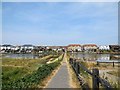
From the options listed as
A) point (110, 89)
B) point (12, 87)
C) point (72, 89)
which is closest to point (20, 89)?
point (12, 87)

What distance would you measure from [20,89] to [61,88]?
8.13 feet

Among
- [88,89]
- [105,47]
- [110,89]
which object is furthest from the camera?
[105,47]

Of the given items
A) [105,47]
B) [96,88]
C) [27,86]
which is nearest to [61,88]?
[27,86]

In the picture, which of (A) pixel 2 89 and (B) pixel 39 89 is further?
(B) pixel 39 89

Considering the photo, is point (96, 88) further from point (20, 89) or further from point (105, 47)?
point (105, 47)

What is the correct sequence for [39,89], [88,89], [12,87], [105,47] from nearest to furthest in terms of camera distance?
[88,89]
[12,87]
[39,89]
[105,47]

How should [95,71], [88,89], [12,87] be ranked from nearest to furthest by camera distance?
[95,71], [88,89], [12,87]

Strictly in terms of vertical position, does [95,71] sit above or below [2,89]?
above

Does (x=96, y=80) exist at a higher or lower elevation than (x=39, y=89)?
higher

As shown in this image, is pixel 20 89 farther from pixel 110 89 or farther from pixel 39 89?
pixel 110 89

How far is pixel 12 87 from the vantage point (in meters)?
10.3

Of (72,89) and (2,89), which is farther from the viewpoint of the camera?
(72,89)

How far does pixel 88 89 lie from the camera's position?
9.62 m

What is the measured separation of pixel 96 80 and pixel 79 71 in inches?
319
